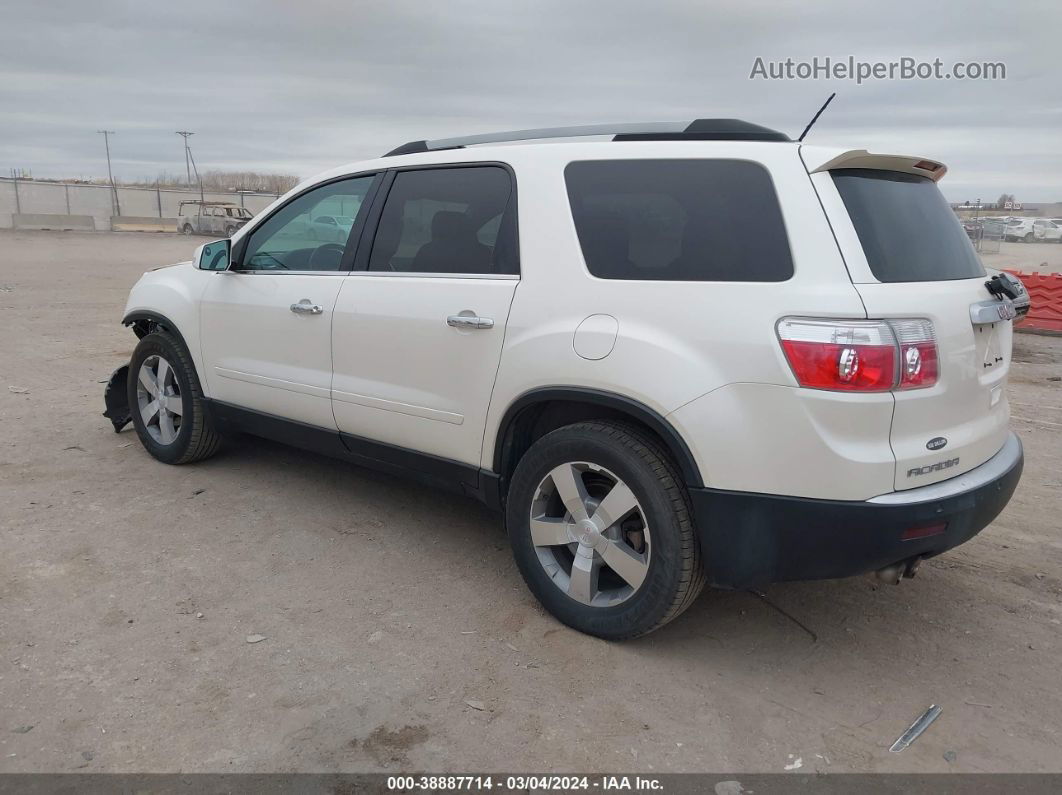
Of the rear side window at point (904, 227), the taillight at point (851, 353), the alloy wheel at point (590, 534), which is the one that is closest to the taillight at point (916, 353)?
the taillight at point (851, 353)

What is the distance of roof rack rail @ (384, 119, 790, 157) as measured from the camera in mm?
3139

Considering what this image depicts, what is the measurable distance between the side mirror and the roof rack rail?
1502 mm

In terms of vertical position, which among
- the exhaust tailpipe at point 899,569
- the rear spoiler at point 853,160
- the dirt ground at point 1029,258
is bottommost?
the dirt ground at point 1029,258

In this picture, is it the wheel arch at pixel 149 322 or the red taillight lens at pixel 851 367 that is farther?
the wheel arch at pixel 149 322

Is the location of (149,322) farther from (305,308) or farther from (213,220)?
(213,220)

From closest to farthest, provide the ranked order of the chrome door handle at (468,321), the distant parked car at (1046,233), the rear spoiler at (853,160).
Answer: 1. the rear spoiler at (853,160)
2. the chrome door handle at (468,321)
3. the distant parked car at (1046,233)

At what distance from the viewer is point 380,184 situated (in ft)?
13.5

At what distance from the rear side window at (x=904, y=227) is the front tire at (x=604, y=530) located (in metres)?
1.02

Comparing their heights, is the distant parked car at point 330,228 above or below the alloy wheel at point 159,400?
above

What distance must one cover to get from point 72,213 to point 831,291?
174 feet

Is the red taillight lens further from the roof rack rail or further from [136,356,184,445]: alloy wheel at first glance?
[136,356,184,445]: alloy wheel

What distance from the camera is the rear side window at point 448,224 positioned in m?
3.55

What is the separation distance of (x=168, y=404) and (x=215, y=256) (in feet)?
3.53

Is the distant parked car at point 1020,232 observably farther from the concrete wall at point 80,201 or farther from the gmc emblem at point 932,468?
the gmc emblem at point 932,468
